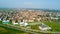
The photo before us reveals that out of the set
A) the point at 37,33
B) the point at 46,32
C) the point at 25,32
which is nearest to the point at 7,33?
the point at 25,32

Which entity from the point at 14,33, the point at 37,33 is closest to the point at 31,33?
the point at 37,33

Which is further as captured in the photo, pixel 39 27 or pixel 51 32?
pixel 39 27

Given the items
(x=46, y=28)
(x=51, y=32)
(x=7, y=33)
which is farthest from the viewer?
(x=46, y=28)

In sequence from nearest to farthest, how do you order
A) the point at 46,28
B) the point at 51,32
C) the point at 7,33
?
the point at 7,33 → the point at 51,32 → the point at 46,28

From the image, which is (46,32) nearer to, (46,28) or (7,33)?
(46,28)

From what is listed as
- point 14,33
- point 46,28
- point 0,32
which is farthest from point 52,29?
point 0,32

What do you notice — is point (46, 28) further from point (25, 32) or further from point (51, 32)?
point (25, 32)

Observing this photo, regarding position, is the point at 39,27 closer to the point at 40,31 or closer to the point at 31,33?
the point at 40,31

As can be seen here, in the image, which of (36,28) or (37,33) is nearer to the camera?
(37,33)
